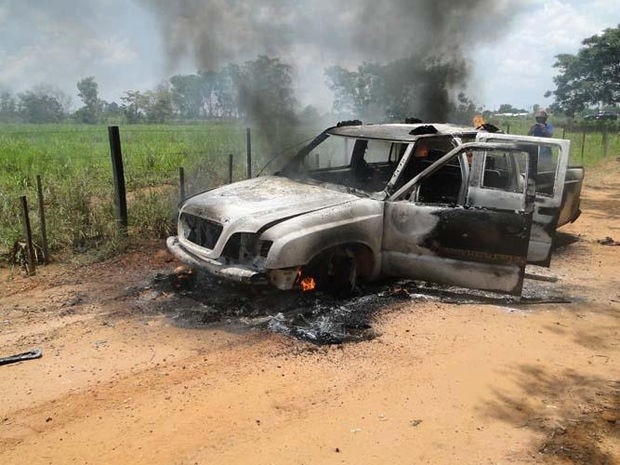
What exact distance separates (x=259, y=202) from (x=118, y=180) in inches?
107

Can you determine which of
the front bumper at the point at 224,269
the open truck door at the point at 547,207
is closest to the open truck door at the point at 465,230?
the open truck door at the point at 547,207

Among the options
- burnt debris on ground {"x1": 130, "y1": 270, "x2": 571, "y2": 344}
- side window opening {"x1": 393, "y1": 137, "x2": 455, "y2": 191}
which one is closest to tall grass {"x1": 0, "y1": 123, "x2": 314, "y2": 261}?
burnt debris on ground {"x1": 130, "y1": 270, "x2": 571, "y2": 344}

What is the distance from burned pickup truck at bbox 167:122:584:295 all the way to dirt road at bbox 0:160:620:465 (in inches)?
17.0

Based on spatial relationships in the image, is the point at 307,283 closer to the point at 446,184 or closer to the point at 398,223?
the point at 398,223

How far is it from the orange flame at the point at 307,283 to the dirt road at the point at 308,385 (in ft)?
1.96

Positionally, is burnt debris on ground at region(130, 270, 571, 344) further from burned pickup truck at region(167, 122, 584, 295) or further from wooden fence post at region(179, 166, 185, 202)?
wooden fence post at region(179, 166, 185, 202)

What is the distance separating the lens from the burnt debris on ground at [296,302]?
4246mm

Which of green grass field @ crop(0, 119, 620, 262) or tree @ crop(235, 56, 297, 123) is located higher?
tree @ crop(235, 56, 297, 123)

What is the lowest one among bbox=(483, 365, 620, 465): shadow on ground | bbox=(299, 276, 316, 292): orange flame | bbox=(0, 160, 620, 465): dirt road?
bbox=(483, 365, 620, 465): shadow on ground

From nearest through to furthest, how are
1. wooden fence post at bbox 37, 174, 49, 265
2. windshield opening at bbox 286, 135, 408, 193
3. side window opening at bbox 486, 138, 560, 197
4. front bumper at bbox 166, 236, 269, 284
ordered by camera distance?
1. front bumper at bbox 166, 236, 269, 284
2. side window opening at bbox 486, 138, 560, 197
3. wooden fence post at bbox 37, 174, 49, 265
4. windshield opening at bbox 286, 135, 408, 193

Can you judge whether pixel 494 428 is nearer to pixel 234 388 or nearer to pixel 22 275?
pixel 234 388

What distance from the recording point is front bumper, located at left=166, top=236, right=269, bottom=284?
4156 mm

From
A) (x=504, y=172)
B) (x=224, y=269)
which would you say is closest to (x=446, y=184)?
(x=504, y=172)

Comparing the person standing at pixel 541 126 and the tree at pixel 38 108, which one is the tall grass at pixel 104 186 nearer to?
the person standing at pixel 541 126
